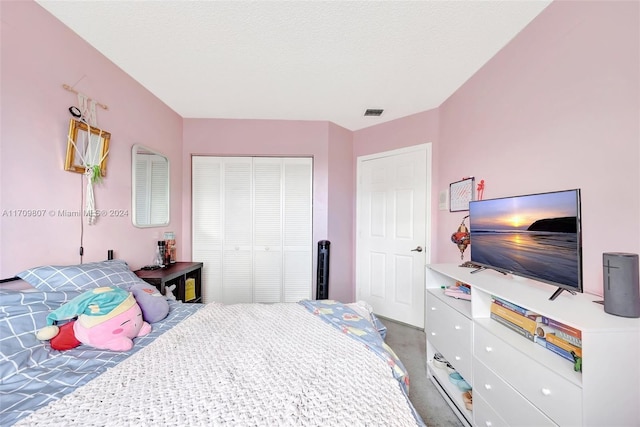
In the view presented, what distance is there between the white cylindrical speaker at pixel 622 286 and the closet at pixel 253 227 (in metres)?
2.40

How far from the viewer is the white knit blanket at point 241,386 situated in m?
0.72

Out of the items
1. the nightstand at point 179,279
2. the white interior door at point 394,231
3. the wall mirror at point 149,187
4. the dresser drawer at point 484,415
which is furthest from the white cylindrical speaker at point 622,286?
the wall mirror at point 149,187

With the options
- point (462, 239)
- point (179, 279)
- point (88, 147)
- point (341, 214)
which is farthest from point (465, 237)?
point (88, 147)

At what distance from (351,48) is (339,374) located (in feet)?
6.48

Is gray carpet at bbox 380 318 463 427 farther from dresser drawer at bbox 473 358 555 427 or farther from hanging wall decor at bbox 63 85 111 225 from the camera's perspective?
hanging wall decor at bbox 63 85 111 225

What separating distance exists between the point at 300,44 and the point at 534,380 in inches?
88.2

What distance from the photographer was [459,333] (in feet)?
4.75

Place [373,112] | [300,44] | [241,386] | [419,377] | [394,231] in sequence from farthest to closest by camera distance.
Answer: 1. [394,231]
2. [373,112]
3. [419,377]
4. [300,44]
5. [241,386]

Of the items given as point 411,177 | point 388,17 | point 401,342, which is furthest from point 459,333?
point 388,17

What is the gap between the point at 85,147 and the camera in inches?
63.8

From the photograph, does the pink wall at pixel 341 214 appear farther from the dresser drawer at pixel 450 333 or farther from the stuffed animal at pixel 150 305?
the stuffed animal at pixel 150 305

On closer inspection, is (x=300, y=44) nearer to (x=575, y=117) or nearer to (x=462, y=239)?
(x=575, y=117)

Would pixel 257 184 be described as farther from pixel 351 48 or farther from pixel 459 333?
pixel 459 333

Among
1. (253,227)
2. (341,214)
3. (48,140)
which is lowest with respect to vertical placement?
(253,227)
